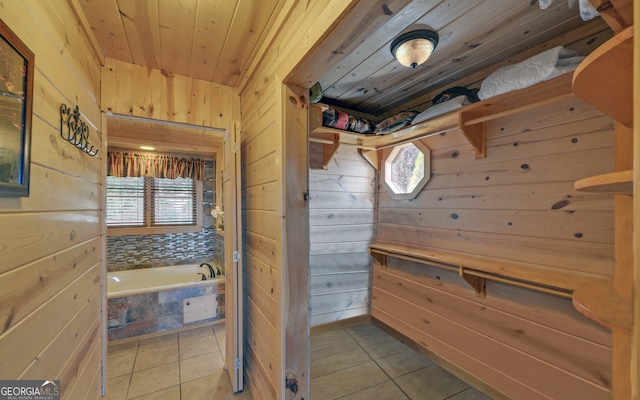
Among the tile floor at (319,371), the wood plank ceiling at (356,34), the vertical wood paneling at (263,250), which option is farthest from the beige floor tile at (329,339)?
the wood plank ceiling at (356,34)

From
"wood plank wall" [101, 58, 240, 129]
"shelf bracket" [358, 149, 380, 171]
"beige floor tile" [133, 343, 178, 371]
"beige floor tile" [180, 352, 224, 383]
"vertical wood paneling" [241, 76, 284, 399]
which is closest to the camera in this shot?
"vertical wood paneling" [241, 76, 284, 399]

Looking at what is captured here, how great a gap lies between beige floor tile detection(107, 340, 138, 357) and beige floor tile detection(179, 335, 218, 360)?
433 millimetres

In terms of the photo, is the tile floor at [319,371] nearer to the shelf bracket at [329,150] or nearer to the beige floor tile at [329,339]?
the beige floor tile at [329,339]

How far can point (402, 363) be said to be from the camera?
7.29ft

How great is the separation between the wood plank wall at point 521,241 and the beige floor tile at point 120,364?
2.58 m

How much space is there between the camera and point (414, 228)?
2.46 metres

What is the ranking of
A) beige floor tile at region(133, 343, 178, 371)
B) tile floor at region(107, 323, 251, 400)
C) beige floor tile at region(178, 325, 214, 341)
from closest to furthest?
tile floor at region(107, 323, 251, 400) → beige floor tile at region(133, 343, 178, 371) → beige floor tile at region(178, 325, 214, 341)

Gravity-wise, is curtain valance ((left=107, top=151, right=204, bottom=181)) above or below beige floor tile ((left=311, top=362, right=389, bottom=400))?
above

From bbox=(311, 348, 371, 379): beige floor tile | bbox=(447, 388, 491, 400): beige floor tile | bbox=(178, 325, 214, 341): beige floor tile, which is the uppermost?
bbox=(447, 388, 491, 400): beige floor tile

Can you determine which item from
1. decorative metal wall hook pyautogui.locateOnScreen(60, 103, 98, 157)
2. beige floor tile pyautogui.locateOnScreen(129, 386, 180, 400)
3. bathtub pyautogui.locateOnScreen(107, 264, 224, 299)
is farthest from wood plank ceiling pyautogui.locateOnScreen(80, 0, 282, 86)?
beige floor tile pyautogui.locateOnScreen(129, 386, 180, 400)

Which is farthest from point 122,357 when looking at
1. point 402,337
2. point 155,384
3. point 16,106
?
point 402,337

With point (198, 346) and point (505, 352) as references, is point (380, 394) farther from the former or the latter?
point (198, 346)

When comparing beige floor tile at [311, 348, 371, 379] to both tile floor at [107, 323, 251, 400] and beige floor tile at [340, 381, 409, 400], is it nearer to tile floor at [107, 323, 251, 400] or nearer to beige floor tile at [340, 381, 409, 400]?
beige floor tile at [340, 381, 409, 400]

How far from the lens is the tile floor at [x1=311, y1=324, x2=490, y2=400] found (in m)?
1.87
